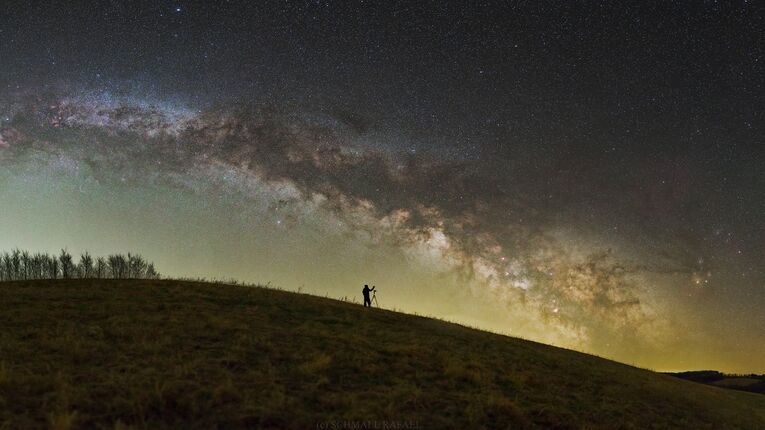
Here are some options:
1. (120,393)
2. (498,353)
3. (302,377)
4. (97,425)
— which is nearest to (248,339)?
(302,377)

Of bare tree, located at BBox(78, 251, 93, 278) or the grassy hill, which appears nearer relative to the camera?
the grassy hill

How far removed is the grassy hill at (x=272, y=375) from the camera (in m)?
9.06

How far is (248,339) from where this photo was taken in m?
14.6

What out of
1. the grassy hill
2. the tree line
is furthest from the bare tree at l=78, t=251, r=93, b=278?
the grassy hill

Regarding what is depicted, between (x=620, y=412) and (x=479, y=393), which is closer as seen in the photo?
(x=479, y=393)

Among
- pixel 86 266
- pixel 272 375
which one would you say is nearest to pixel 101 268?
pixel 86 266

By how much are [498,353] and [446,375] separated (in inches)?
268

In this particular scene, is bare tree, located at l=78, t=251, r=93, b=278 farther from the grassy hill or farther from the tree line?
the grassy hill

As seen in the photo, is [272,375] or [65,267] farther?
[65,267]

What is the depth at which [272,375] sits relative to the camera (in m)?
11.4

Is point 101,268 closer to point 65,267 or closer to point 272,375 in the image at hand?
point 65,267

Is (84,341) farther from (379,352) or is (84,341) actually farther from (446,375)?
(446,375)

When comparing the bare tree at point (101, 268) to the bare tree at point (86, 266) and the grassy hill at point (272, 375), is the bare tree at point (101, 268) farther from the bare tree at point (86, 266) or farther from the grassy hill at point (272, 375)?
the grassy hill at point (272, 375)

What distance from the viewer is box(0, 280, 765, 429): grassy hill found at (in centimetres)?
906
